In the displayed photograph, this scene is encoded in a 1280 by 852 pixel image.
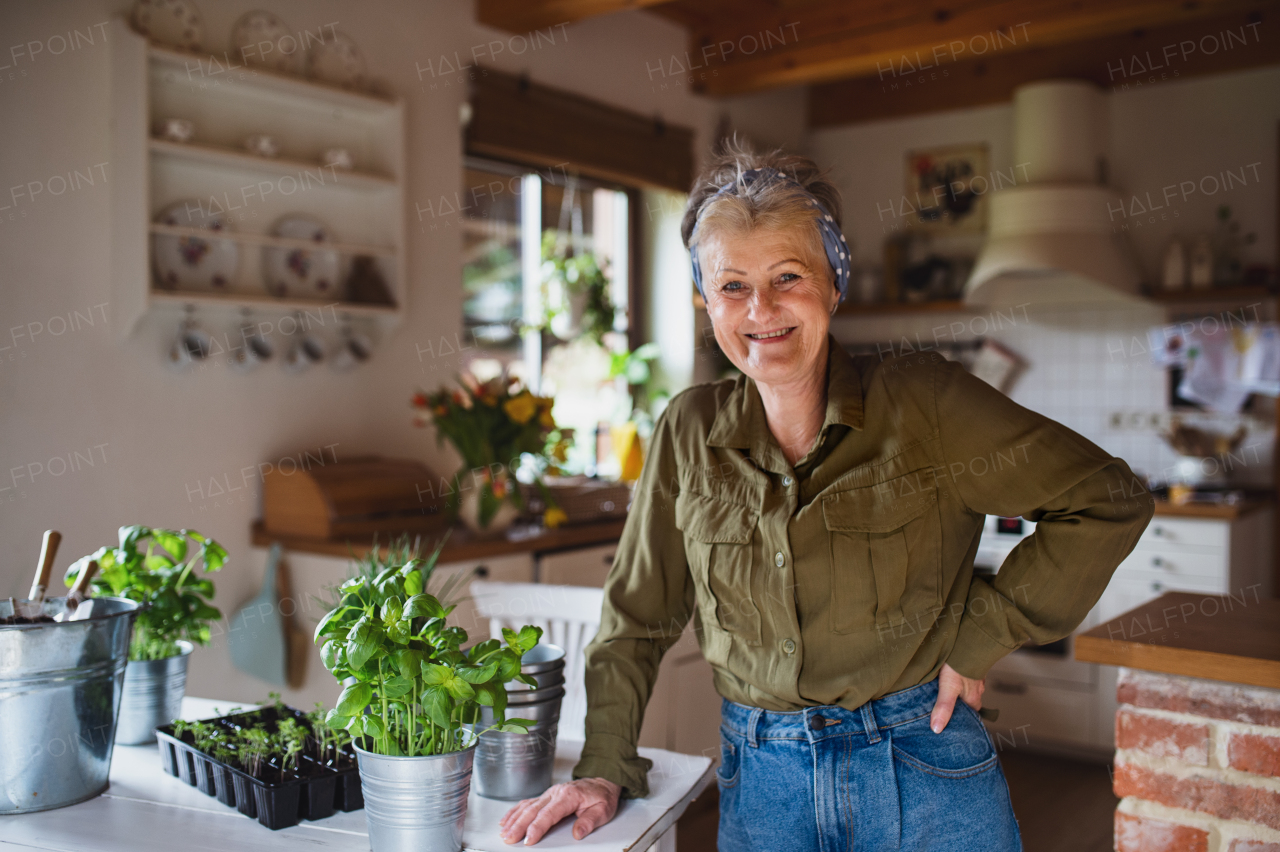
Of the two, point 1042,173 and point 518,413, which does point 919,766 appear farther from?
point 1042,173

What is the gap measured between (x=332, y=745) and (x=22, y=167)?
70.2 inches

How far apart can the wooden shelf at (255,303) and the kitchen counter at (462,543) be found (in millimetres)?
604

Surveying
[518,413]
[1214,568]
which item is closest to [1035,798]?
[1214,568]

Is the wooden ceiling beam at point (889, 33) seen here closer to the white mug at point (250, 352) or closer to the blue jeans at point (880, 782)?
the white mug at point (250, 352)

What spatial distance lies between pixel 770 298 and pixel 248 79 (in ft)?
6.71

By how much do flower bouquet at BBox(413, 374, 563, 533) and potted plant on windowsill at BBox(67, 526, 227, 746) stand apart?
4.55ft

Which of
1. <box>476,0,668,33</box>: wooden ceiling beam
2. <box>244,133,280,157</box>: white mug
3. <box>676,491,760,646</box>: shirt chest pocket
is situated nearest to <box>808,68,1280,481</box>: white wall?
<box>476,0,668,33</box>: wooden ceiling beam

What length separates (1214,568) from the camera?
3.62 meters

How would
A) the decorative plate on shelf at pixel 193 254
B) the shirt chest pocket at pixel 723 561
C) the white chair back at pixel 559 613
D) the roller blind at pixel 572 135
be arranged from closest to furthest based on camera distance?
the shirt chest pocket at pixel 723 561
the white chair back at pixel 559 613
the decorative plate on shelf at pixel 193 254
the roller blind at pixel 572 135

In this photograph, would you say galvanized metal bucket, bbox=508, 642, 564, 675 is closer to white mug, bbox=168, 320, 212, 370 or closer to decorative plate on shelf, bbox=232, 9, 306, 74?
white mug, bbox=168, 320, 212, 370

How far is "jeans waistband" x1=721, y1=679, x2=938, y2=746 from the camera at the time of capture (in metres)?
1.25

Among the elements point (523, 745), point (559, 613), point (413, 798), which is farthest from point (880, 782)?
point (559, 613)

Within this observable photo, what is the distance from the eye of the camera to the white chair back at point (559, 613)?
190 centimetres

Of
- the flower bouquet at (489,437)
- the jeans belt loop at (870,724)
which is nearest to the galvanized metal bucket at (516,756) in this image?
the jeans belt loop at (870,724)
